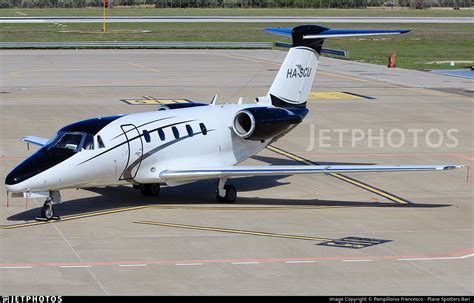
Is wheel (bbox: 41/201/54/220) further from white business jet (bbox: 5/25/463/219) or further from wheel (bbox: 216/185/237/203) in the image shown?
wheel (bbox: 216/185/237/203)

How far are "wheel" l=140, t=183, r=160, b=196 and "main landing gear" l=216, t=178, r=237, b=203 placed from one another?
→ 197 cm

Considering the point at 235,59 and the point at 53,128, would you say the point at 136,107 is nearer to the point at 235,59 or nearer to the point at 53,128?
the point at 53,128

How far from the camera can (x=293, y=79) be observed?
1255 inches

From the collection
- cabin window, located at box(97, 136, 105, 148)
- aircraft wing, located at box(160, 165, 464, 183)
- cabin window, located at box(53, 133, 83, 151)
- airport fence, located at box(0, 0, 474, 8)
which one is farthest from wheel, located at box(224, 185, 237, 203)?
airport fence, located at box(0, 0, 474, 8)

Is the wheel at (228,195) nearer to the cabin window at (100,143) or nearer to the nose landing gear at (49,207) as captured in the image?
the cabin window at (100,143)

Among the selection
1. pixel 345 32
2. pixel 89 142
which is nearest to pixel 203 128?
pixel 89 142

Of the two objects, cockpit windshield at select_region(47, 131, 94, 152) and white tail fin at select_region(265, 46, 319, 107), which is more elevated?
white tail fin at select_region(265, 46, 319, 107)

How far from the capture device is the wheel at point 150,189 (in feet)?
93.7

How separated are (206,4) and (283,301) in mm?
166914

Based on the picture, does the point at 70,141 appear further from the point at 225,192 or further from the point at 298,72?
the point at 298,72

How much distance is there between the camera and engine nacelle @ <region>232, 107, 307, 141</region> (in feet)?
95.9

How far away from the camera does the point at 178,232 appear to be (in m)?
24.4

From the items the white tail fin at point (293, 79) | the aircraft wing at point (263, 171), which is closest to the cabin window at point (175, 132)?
the aircraft wing at point (263, 171)

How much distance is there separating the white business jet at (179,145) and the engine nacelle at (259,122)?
0.03m
